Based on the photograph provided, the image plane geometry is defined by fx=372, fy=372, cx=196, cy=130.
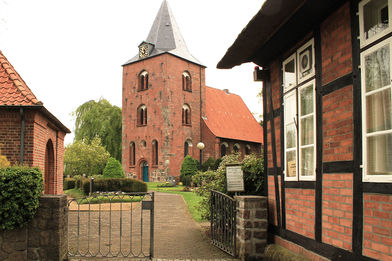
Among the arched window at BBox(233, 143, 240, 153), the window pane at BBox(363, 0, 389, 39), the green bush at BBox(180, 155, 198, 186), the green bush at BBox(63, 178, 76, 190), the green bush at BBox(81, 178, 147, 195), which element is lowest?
the green bush at BBox(63, 178, 76, 190)

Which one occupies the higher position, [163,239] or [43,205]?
[43,205]

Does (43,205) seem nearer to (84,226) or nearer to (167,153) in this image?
(84,226)

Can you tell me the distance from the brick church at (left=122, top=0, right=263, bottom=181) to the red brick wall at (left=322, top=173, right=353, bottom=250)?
29687mm

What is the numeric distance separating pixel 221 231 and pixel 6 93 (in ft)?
21.3

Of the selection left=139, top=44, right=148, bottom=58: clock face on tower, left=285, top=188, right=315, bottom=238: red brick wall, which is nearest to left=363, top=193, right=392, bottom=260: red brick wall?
left=285, top=188, right=315, bottom=238: red brick wall

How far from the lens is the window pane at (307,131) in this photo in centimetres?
530

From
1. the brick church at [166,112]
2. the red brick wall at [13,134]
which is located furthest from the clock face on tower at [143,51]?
the red brick wall at [13,134]

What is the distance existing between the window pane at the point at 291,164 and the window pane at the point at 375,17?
2357mm

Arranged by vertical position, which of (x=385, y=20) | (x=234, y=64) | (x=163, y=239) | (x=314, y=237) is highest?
(x=234, y=64)

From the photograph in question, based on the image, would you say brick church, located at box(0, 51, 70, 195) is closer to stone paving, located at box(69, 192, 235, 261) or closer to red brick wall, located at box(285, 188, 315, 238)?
stone paving, located at box(69, 192, 235, 261)

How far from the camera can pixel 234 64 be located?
7449mm

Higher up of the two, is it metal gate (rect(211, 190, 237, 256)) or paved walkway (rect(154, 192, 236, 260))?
metal gate (rect(211, 190, 237, 256))

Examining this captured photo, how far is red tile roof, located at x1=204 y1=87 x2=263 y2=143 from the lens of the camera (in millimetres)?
38969

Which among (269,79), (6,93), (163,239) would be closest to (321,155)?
(269,79)
